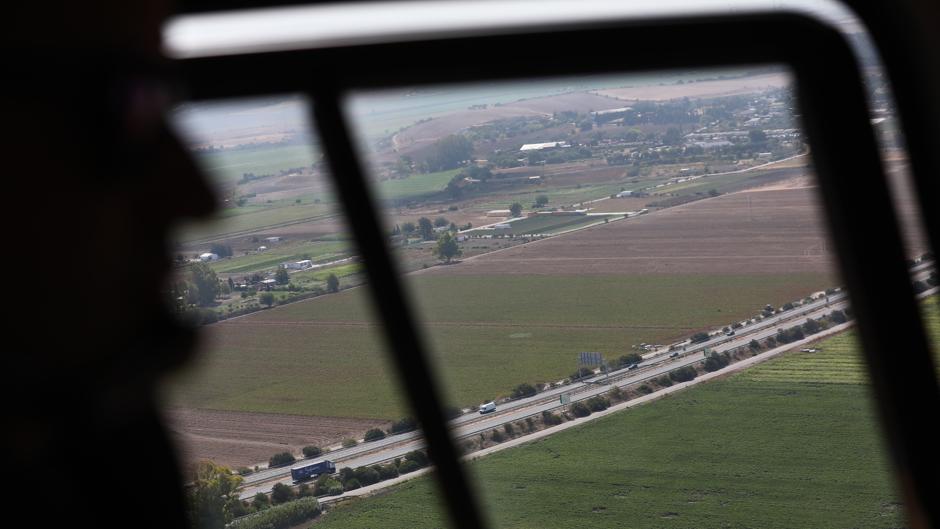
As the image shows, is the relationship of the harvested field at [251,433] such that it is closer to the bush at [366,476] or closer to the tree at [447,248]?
the bush at [366,476]

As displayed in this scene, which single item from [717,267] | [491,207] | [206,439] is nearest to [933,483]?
[717,267]

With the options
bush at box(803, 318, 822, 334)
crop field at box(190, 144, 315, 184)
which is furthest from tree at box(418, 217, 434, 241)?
bush at box(803, 318, 822, 334)

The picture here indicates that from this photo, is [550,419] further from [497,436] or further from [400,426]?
[400,426]

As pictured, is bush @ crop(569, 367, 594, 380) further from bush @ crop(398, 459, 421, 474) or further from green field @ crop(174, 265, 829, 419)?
bush @ crop(398, 459, 421, 474)

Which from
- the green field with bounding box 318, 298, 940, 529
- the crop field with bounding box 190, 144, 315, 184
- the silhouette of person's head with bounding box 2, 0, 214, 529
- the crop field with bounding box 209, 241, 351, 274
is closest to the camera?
the silhouette of person's head with bounding box 2, 0, 214, 529

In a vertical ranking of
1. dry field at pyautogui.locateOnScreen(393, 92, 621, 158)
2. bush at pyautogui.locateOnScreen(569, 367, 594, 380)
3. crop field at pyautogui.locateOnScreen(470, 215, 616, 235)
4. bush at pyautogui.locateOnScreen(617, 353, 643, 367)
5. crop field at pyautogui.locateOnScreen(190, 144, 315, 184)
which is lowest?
bush at pyautogui.locateOnScreen(617, 353, 643, 367)

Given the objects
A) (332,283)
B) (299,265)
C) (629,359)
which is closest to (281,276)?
(299,265)

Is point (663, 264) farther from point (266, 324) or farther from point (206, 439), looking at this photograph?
point (206, 439)

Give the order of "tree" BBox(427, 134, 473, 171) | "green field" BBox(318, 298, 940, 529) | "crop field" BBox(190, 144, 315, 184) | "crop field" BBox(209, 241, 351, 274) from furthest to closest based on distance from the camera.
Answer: "green field" BBox(318, 298, 940, 529)
"tree" BBox(427, 134, 473, 171)
"crop field" BBox(209, 241, 351, 274)
"crop field" BBox(190, 144, 315, 184)
